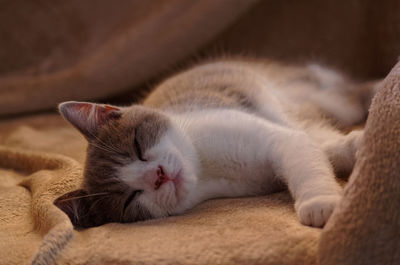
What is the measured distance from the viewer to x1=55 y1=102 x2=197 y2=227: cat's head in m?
1.22

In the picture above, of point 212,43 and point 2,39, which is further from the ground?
point 2,39

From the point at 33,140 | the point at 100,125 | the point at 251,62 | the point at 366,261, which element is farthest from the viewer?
the point at 251,62

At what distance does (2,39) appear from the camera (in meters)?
2.60

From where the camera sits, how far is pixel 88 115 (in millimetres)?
1355

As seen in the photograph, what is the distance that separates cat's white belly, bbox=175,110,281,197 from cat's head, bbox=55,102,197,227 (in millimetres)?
61

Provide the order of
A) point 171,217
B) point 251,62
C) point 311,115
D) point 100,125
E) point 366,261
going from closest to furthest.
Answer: point 366,261, point 171,217, point 100,125, point 311,115, point 251,62

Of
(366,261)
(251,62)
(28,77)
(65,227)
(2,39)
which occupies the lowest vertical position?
(366,261)

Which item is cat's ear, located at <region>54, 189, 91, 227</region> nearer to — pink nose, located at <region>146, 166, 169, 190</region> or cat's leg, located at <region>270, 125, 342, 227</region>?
pink nose, located at <region>146, 166, 169, 190</region>

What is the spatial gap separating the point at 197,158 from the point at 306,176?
0.36m

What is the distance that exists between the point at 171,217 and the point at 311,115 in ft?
2.92

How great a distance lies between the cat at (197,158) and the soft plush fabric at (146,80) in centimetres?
6

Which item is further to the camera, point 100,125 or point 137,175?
point 100,125

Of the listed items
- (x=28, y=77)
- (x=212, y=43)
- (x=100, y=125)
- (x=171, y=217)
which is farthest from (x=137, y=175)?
(x=28, y=77)

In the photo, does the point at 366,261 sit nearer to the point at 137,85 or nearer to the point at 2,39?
the point at 137,85
